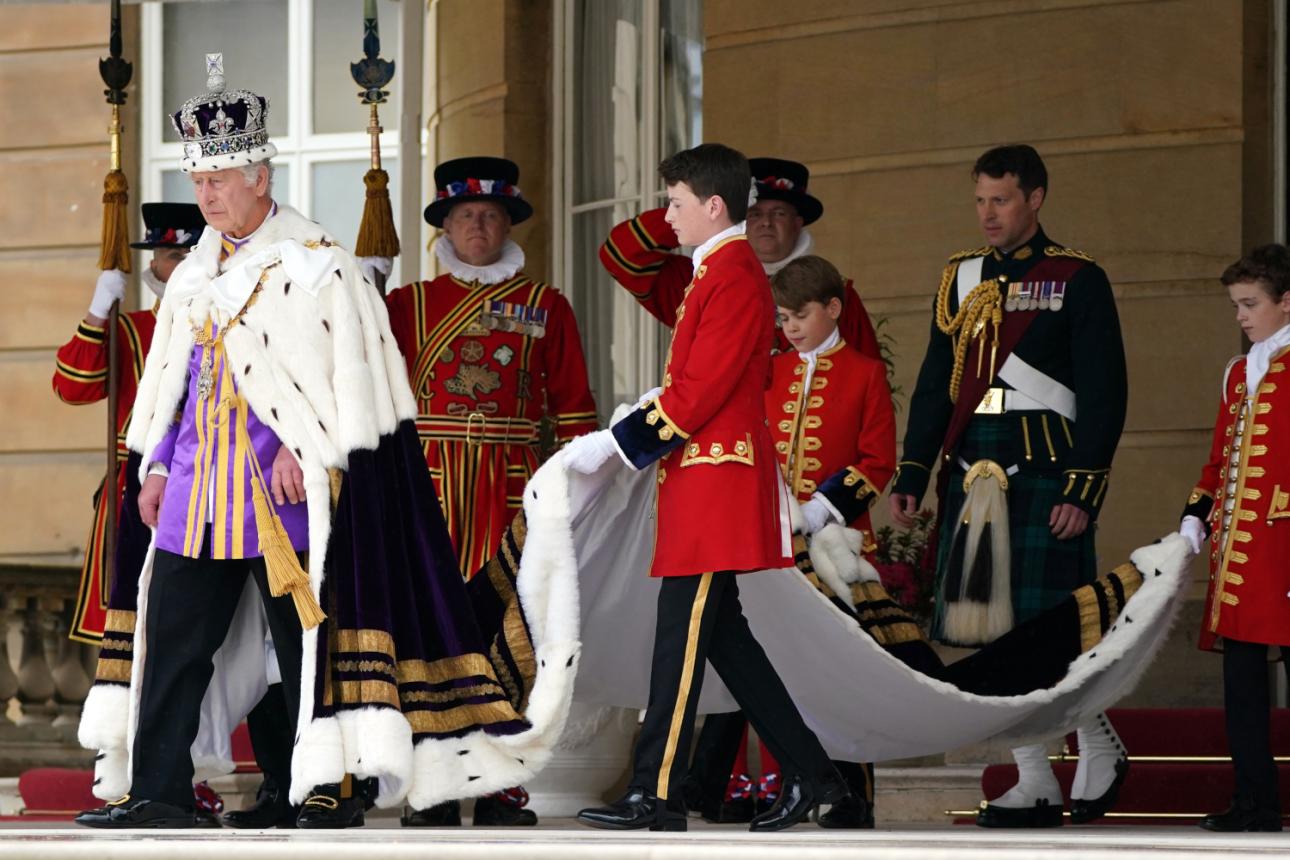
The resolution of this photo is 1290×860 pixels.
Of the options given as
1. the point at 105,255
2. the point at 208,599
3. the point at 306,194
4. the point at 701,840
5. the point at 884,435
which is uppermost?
the point at 306,194

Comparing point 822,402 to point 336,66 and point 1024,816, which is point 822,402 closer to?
point 1024,816

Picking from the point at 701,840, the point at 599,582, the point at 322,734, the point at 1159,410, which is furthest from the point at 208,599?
the point at 1159,410

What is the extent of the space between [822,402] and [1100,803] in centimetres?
140

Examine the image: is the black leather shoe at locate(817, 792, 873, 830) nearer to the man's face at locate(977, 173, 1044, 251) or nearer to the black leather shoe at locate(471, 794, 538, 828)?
the black leather shoe at locate(471, 794, 538, 828)

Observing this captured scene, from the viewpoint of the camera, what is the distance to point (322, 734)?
19.0ft

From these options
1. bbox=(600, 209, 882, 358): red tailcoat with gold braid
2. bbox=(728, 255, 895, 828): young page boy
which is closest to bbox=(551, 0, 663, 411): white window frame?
bbox=(600, 209, 882, 358): red tailcoat with gold braid

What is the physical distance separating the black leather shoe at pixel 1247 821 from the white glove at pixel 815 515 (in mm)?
1326

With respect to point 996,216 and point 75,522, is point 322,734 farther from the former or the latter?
point 75,522

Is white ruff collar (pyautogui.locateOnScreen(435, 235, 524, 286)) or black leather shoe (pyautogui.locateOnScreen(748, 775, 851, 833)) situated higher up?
white ruff collar (pyautogui.locateOnScreen(435, 235, 524, 286))

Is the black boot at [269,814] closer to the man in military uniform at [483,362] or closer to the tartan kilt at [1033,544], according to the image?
the man in military uniform at [483,362]

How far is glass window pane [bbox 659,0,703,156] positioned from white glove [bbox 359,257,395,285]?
2.59 meters

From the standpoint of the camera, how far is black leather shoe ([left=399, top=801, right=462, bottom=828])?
20.8 ft

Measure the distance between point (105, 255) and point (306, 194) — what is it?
23.6 ft

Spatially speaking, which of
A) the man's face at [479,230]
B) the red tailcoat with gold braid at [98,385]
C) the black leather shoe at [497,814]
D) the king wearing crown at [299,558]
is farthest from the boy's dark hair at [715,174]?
the red tailcoat with gold braid at [98,385]
